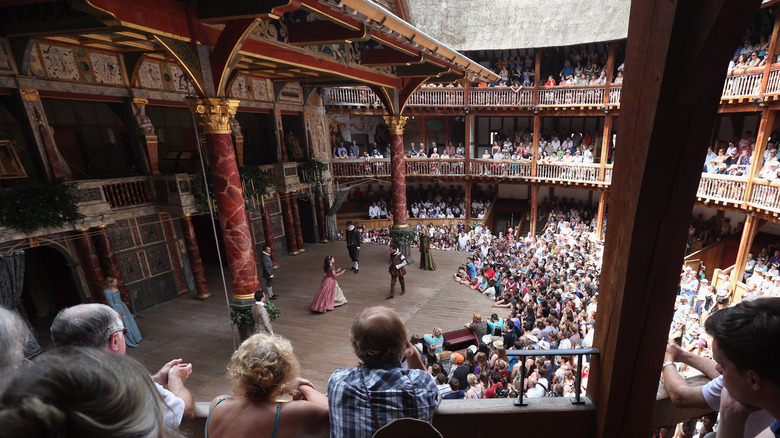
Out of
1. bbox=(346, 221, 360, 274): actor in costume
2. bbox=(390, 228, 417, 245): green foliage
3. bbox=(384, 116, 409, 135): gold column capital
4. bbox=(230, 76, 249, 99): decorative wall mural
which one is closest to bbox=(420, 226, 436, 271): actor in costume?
bbox=(390, 228, 417, 245): green foliage

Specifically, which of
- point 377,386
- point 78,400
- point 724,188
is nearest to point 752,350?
point 377,386

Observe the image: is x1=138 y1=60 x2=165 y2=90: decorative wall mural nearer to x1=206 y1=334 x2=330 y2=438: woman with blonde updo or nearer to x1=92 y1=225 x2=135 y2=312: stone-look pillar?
x1=92 y1=225 x2=135 y2=312: stone-look pillar

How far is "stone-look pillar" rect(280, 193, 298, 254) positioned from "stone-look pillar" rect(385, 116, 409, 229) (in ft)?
12.2

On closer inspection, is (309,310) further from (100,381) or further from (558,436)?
(100,381)

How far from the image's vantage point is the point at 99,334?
1805mm

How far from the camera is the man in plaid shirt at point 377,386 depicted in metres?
1.59

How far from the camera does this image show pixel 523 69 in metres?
16.8

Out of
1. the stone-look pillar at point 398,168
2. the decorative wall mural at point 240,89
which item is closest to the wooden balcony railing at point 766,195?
the stone-look pillar at point 398,168

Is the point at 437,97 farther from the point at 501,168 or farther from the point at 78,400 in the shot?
the point at 78,400

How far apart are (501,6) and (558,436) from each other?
1750cm

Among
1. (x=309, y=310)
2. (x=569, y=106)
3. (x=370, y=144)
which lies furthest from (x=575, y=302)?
(x=370, y=144)

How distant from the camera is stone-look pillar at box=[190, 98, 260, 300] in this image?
557 centimetres

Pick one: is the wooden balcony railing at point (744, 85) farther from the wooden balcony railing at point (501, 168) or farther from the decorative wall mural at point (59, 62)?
the decorative wall mural at point (59, 62)

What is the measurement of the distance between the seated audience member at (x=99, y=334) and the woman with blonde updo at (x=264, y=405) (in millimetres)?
210
